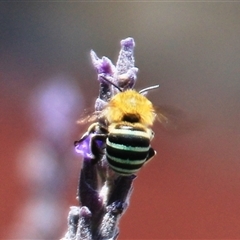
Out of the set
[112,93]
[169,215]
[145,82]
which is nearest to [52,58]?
[145,82]

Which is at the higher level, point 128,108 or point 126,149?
point 128,108

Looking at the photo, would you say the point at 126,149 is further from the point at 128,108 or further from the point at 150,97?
the point at 150,97

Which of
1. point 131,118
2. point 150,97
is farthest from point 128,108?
point 150,97

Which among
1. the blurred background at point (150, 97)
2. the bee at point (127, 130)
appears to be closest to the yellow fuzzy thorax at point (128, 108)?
the bee at point (127, 130)

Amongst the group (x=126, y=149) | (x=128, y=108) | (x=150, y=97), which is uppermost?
(x=150, y=97)

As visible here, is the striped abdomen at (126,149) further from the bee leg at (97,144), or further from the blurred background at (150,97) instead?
the blurred background at (150,97)

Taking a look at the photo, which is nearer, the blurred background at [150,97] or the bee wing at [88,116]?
the bee wing at [88,116]

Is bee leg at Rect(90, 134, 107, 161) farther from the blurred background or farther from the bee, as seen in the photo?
the blurred background
